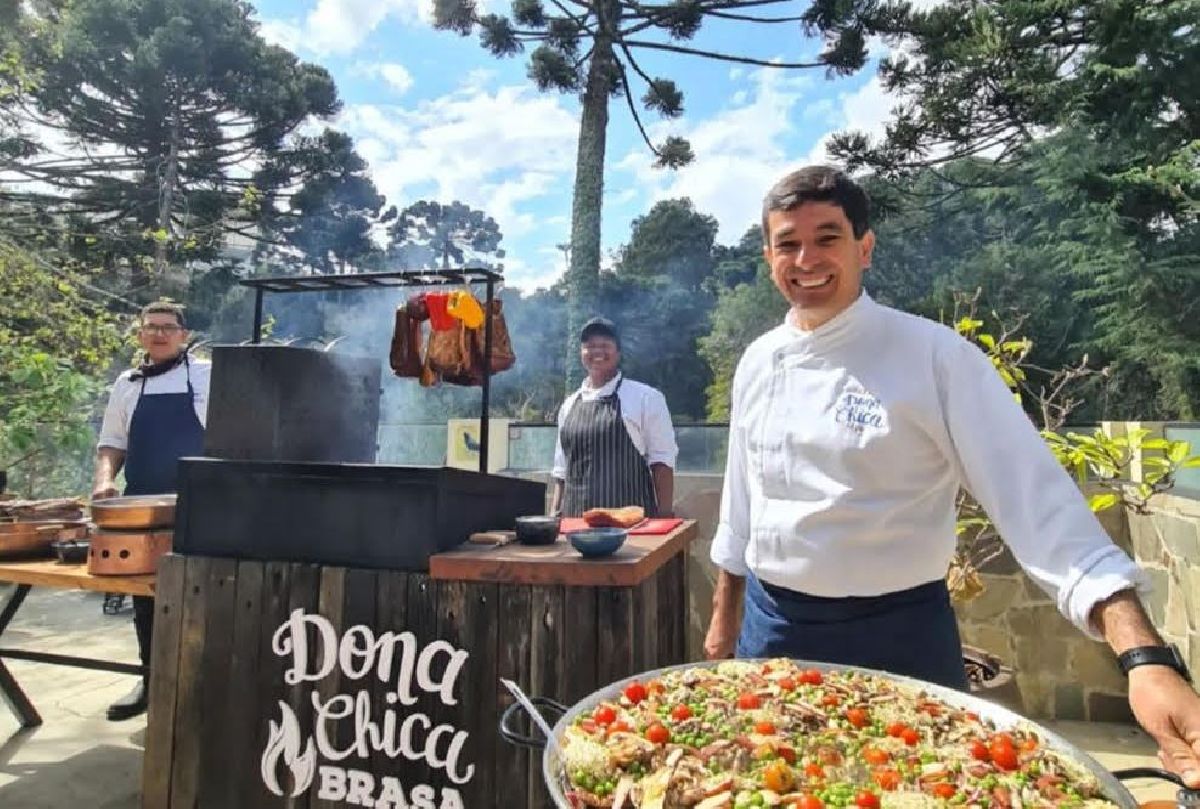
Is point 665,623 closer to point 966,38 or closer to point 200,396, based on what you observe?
point 200,396

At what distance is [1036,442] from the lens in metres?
1.50

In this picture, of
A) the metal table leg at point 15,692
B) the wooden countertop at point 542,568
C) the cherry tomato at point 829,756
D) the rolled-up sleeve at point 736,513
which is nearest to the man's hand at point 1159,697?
the cherry tomato at point 829,756

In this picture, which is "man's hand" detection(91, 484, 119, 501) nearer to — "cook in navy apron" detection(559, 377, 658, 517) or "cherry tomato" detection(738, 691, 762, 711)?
"cook in navy apron" detection(559, 377, 658, 517)

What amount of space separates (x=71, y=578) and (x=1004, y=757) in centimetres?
330

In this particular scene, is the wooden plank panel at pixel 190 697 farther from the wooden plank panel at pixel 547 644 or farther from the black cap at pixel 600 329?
the black cap at pixel 600 329

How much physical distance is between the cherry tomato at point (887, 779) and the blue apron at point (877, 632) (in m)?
0.46

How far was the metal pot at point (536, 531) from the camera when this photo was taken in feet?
8.62

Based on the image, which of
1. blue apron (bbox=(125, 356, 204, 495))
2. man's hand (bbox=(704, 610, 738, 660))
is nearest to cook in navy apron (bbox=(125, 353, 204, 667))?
blue apron (bbox=(125, 356, 204, 495))

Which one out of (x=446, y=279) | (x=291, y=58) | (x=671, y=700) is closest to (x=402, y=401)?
(x=446, y=279)

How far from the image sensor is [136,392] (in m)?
4.17

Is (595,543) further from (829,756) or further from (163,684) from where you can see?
(163,684)

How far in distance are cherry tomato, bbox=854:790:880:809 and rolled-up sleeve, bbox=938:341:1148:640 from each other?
0.50 m

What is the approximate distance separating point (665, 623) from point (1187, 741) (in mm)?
2062

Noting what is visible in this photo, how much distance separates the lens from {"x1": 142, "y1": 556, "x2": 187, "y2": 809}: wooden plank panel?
8.39 ft
